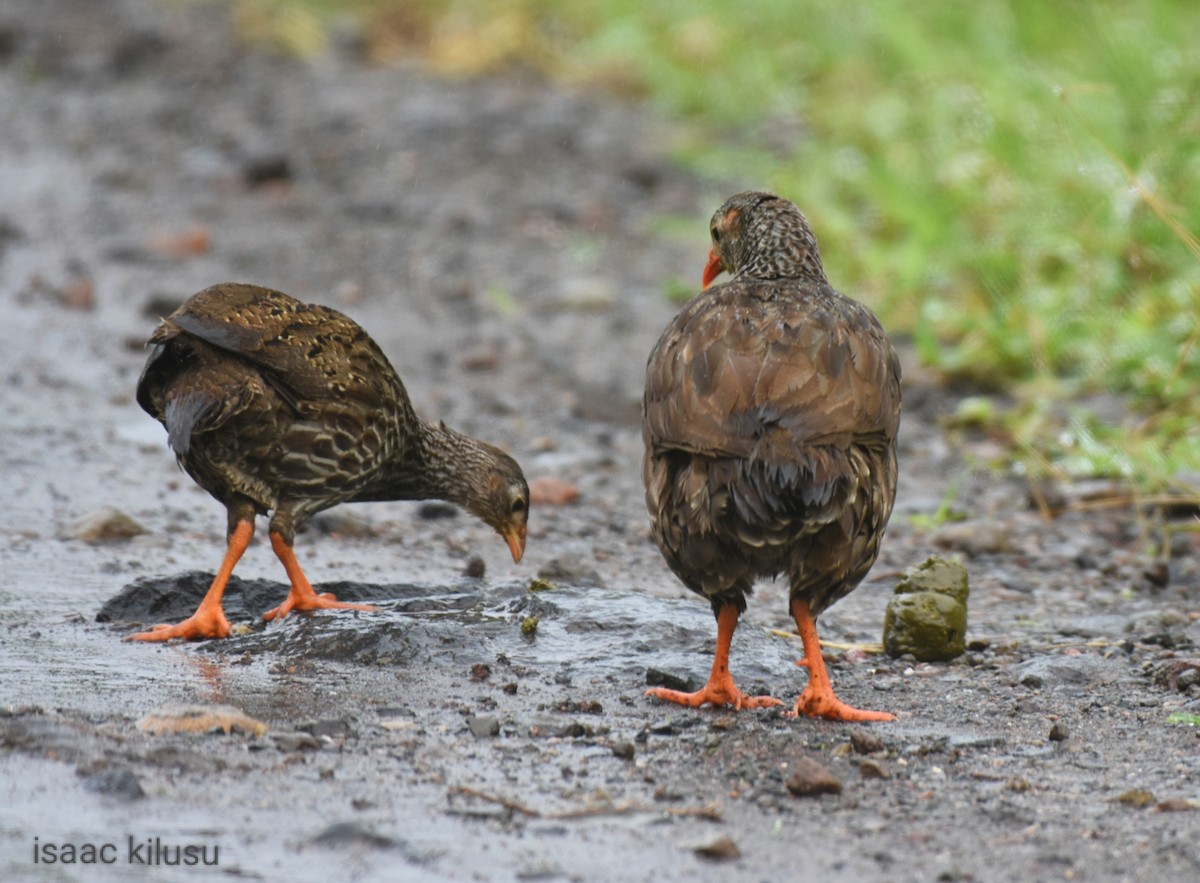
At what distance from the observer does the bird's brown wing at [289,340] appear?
5.53m

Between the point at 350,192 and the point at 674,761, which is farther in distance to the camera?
the point at 350,192

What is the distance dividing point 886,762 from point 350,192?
8.61 metres

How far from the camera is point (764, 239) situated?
19.7 ft

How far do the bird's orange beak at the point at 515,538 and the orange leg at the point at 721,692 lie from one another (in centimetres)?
169

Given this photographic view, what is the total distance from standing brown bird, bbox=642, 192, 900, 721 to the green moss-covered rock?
1.98ft

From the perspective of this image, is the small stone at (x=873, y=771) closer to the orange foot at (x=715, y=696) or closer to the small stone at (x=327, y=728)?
the orange foot at (x=715, y=696)

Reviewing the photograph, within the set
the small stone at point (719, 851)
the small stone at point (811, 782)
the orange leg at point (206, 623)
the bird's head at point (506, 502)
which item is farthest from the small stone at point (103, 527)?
the small stone at point (719, 851)

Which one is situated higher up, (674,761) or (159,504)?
(159,504)

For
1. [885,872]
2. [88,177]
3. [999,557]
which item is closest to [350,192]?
[88,177]

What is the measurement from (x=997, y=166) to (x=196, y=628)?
681 cm

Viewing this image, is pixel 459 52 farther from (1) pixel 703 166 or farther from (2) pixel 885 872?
(2) pixel 885 872

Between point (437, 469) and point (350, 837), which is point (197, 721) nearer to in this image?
point (350, 837)

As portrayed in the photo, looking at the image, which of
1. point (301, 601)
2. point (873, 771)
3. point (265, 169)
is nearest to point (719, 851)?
point (873, 771)

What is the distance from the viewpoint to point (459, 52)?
1483cm
